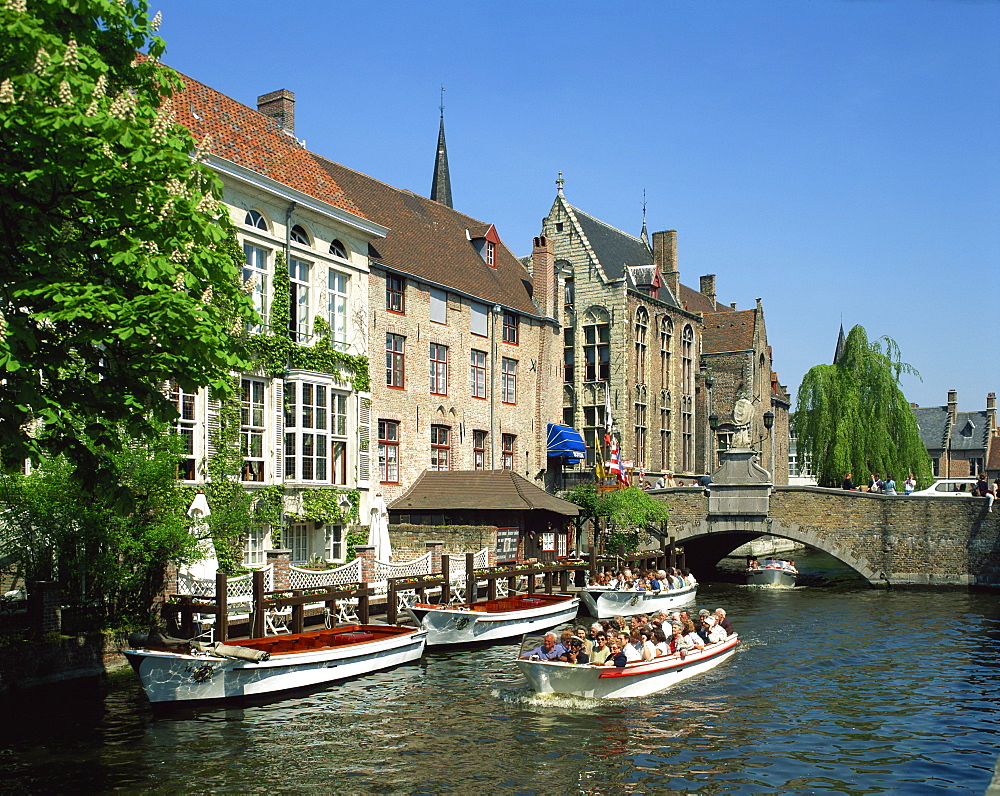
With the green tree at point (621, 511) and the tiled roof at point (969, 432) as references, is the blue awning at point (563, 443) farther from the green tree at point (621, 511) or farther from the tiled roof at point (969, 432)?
the tiled roof at point (969, 432)

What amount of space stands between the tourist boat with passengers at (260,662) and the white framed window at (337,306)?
11.5 m

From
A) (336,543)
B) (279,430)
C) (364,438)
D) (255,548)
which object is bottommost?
(336,543)

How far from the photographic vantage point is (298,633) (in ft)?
73.1

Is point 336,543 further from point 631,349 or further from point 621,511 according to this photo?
point 631,349

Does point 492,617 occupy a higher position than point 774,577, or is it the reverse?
point 492,617

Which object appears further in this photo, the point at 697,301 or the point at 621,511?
the point at 697,301

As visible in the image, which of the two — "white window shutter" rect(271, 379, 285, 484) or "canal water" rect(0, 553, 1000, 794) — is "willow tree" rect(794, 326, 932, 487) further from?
"white window shutter" rect(271, 379, 285, 484)

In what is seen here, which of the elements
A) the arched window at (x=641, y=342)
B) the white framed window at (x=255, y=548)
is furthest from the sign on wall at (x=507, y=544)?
the arched window at (x=641, y=342)

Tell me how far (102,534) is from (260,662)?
14.8 feet

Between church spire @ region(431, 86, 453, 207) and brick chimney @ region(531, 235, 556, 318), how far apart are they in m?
18.4

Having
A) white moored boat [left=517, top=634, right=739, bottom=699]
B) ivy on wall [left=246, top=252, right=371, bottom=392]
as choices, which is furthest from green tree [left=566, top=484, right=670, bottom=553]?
white moored boat [left=517, top=634, right=739, bottom=699]

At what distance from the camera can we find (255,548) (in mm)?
27812

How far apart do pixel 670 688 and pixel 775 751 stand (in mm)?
4760

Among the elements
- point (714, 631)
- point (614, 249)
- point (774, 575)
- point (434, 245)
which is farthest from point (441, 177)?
point (714, 631)
